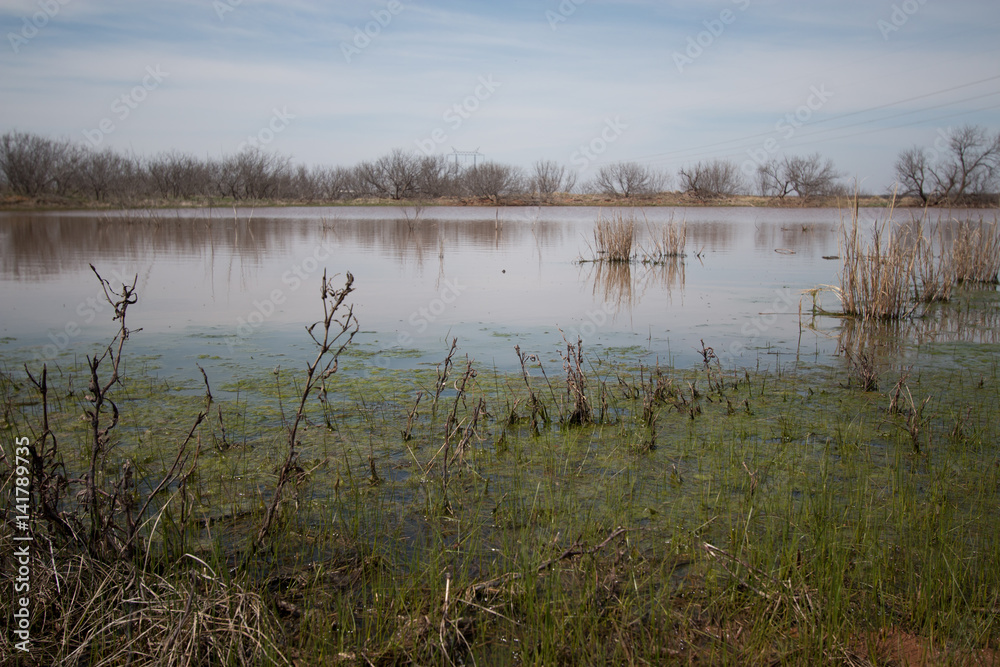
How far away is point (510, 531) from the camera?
2.61 m

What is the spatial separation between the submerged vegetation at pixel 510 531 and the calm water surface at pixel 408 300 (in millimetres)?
1637

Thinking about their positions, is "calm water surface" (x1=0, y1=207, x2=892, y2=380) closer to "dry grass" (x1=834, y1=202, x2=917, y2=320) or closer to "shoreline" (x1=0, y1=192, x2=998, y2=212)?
"dry grass" (x1=834, y1=202, x2=917, y2=320)

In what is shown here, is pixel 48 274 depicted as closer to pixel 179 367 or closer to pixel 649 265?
pixel 179 367

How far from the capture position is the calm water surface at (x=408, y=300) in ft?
19.3

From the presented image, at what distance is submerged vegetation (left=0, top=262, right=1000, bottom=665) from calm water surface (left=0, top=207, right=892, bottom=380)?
164cm

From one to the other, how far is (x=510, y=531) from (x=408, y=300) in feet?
20.0

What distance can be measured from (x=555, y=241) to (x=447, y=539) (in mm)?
16943

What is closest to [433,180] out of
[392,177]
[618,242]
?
[392,177]

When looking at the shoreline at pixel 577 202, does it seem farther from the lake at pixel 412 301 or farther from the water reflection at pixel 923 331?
the water reflection at pixel 923 331

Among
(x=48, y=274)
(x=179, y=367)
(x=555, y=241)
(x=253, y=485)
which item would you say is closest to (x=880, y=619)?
(x=253, y=485)

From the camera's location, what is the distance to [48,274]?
394 inches

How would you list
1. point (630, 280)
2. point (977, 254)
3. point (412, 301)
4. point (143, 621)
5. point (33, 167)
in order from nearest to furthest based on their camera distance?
point (143, 621), point (412, 301), point (977, 254), point (630, 280), point (33, 167)

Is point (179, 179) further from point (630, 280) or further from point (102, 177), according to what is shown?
point (630, 280)

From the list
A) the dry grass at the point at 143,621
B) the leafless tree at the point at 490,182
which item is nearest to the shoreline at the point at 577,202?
the leafless tree at the point at 490,182
